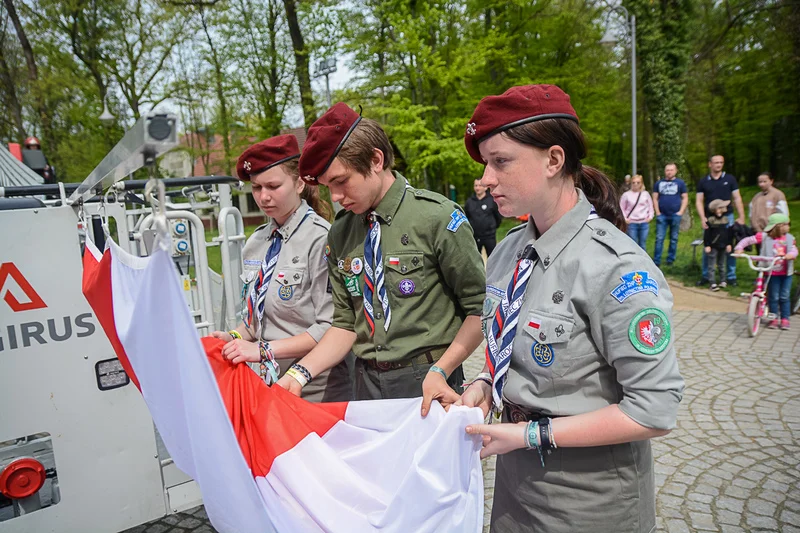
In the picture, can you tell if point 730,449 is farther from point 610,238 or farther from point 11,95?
point 11,95

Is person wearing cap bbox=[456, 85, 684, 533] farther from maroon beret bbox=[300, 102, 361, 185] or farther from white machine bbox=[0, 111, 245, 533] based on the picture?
white machine bbox=[0, 111, 245, 533]

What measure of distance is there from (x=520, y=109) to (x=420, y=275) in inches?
40.2

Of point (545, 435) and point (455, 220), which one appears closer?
point (545, 435)

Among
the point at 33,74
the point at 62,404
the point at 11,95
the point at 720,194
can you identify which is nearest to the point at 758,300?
the point at 720,194

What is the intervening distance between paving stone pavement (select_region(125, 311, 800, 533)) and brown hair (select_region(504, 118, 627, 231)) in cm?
254

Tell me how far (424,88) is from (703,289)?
948 cm

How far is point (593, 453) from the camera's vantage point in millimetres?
1606

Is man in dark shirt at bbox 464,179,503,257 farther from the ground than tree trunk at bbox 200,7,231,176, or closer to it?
closer to it

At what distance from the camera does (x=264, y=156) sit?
9.23 feet

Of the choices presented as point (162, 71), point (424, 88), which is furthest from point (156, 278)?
point (162, 71)

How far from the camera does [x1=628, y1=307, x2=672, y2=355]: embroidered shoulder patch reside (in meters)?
1.40

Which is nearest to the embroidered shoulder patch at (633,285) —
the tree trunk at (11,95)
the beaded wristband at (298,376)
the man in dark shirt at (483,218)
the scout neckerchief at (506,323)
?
the scout neckerchief at (506,323)

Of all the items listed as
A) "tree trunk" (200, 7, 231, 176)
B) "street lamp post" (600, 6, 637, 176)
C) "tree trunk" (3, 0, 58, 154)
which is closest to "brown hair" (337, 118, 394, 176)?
"street lamp post" (600, 6, 637, 176)

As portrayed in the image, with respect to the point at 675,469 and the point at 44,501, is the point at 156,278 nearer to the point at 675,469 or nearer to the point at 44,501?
the point at 44,501
